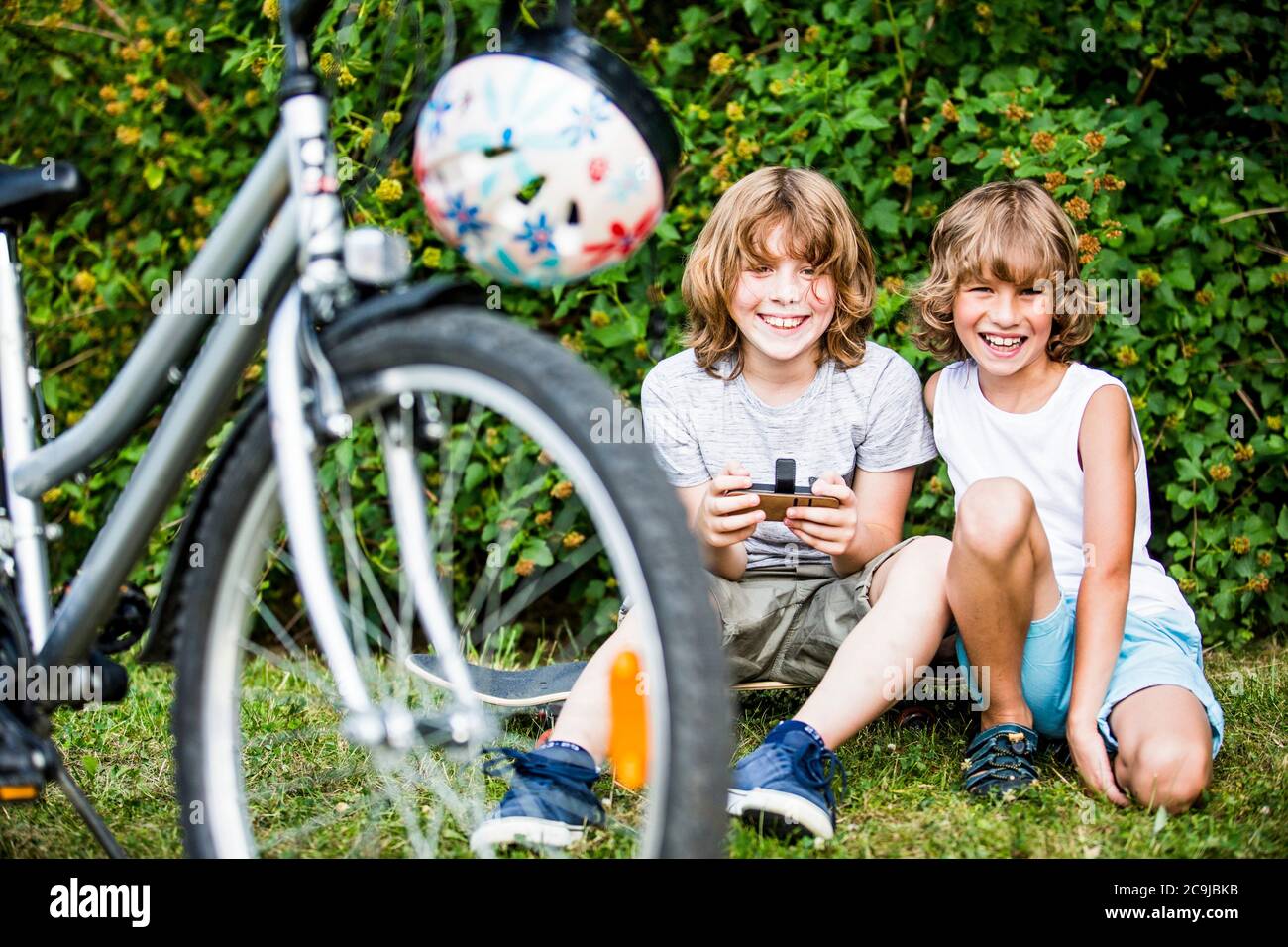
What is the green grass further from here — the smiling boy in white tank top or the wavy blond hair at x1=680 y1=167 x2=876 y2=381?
the wavy blond hair at x1=680 y1=167 x2=876 y2=381

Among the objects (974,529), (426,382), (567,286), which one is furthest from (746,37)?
(426,382)

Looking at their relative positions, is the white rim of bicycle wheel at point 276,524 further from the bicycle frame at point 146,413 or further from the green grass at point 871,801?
the green grass at point 871,801

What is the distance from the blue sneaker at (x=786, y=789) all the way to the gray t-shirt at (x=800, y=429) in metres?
0.49

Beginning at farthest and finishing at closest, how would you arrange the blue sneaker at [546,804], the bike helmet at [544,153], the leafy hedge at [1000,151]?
the leafy hedge at [1000,151] → the blue sneaker at [546,804] → the bike helmet at [544,153]

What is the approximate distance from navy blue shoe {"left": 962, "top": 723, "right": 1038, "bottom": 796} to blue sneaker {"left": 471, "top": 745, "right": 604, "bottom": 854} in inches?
22.5

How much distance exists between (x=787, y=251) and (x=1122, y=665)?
84 centimetres

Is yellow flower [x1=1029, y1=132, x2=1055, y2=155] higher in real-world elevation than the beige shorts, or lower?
higher

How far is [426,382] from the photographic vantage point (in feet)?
3.82

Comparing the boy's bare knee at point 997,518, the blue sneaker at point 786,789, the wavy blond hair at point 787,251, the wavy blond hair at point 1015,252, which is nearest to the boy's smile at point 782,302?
the wavy blond hair at point 787,251

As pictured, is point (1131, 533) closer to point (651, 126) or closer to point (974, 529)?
point (974, 529)

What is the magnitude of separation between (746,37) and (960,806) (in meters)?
1.83

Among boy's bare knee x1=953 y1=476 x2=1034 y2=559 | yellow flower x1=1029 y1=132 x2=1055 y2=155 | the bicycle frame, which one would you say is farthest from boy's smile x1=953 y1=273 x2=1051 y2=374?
the bicycle frame

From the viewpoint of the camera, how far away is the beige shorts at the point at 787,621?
6.79 ft

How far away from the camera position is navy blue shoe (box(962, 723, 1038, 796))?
1.82 meters
